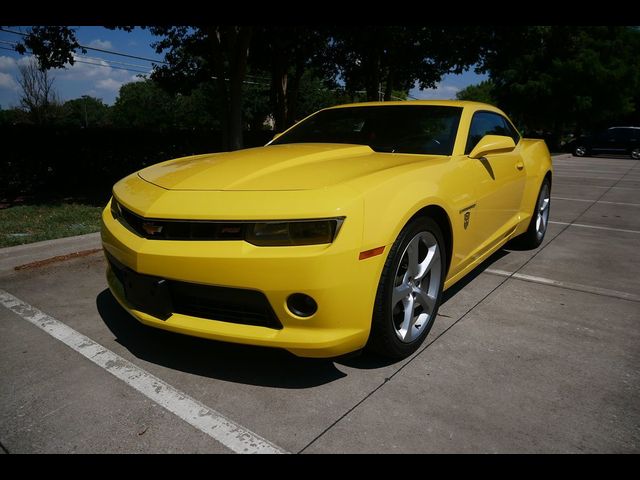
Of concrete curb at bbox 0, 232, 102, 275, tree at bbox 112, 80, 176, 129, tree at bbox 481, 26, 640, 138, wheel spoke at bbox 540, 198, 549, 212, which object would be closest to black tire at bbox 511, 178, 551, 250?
wheel spoke at bbox 540, 198, 549, 212

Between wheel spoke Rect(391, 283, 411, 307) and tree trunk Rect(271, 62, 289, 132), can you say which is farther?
tree trunk Rect(271, 62, 289, 132)

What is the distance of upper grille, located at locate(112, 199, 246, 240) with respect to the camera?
2057 mm

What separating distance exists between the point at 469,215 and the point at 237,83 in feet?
29.5

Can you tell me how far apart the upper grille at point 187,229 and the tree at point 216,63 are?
8444mm

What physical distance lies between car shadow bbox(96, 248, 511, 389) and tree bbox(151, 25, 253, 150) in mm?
8235

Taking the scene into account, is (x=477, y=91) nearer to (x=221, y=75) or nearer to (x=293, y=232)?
(x=221, y=75)

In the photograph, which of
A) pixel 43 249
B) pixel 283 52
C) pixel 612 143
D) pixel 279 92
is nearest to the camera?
pixel 43 249

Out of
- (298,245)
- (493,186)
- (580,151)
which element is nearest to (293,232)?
(298,245)

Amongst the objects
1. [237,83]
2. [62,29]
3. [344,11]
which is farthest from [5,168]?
[344,11]

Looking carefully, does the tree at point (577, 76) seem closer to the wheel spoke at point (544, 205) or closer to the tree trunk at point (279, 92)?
the tree trunk at point (279, 92)

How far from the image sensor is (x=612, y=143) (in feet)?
70.2

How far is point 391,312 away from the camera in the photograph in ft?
7.30

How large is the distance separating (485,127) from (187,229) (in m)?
2.65

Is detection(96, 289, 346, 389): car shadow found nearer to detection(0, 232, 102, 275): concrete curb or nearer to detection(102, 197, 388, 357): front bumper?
detection(102, 197, 388, 357): front bumper
